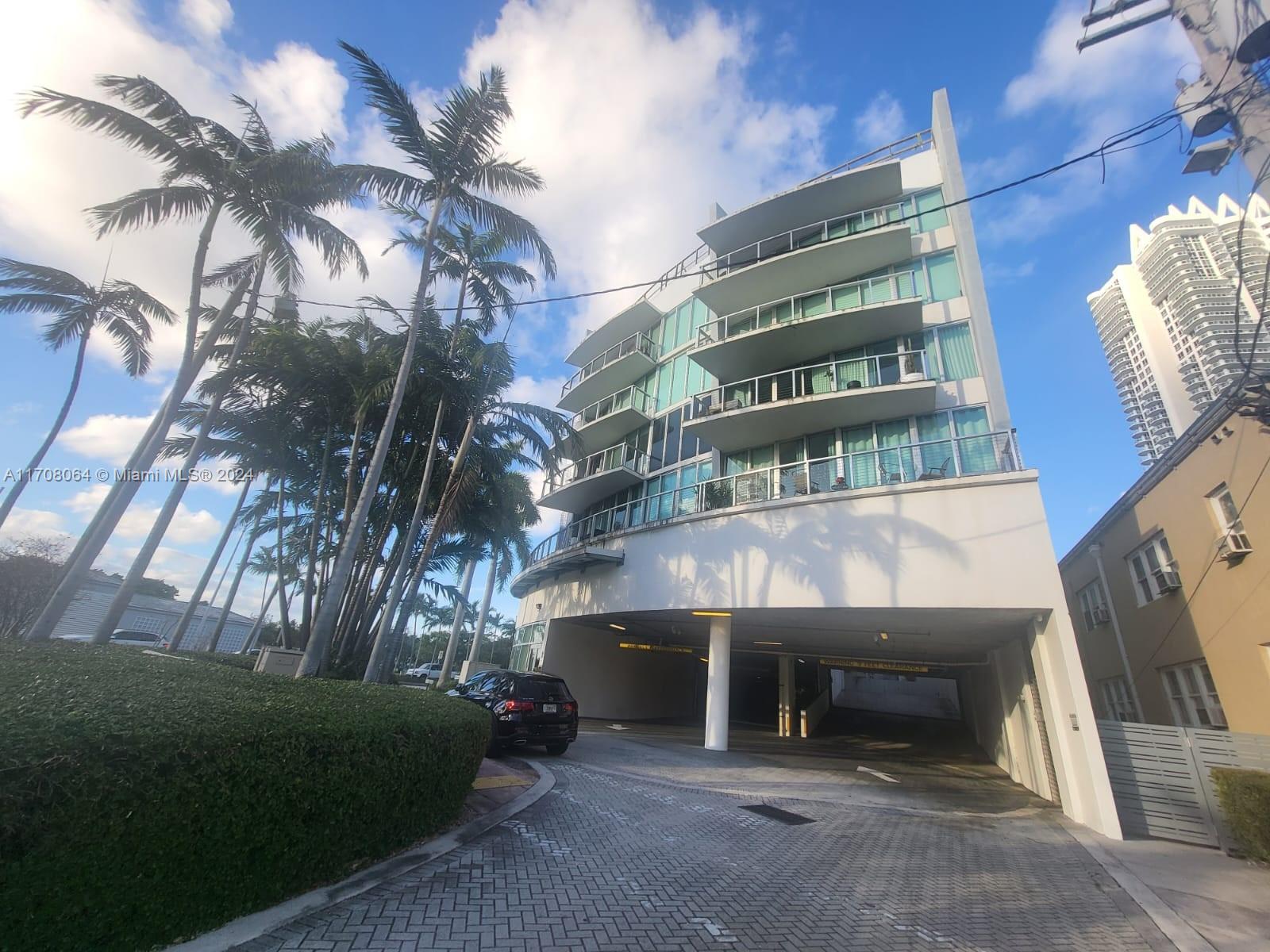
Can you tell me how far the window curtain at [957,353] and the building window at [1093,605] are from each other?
7.90 m

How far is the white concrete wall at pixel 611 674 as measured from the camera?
1980 centimetres

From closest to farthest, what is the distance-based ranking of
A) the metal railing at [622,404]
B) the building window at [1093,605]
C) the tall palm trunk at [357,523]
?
the tall palm trunk at [357,523] < the building window at [1093,605] < the metal railing at [622,404]

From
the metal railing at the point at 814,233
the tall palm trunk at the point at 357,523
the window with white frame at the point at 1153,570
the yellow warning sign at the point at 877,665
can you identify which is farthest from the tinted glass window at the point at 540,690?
the yellow warning sign at the point at 877,665

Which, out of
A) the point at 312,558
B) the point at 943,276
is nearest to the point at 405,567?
the point at 312,558

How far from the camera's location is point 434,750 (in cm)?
491

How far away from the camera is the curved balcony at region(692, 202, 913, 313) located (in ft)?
48.5

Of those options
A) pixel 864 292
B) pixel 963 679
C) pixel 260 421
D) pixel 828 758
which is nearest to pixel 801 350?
pixel 864 292

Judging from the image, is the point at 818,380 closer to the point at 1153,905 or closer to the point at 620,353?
the point at 620,353

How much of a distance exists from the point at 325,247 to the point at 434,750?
10.8 meters

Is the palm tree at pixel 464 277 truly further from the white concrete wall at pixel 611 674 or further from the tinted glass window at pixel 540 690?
the white concrete wall at pixel 611 674

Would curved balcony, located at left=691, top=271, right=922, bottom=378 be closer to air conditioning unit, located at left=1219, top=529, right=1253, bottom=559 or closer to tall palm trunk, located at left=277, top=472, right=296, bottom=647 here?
air conditioning unit, located at left=1219, top=529, right=1253, bottom=559

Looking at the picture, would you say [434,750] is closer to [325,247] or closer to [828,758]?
[325,247]

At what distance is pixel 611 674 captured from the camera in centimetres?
2158

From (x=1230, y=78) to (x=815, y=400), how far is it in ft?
26.7
